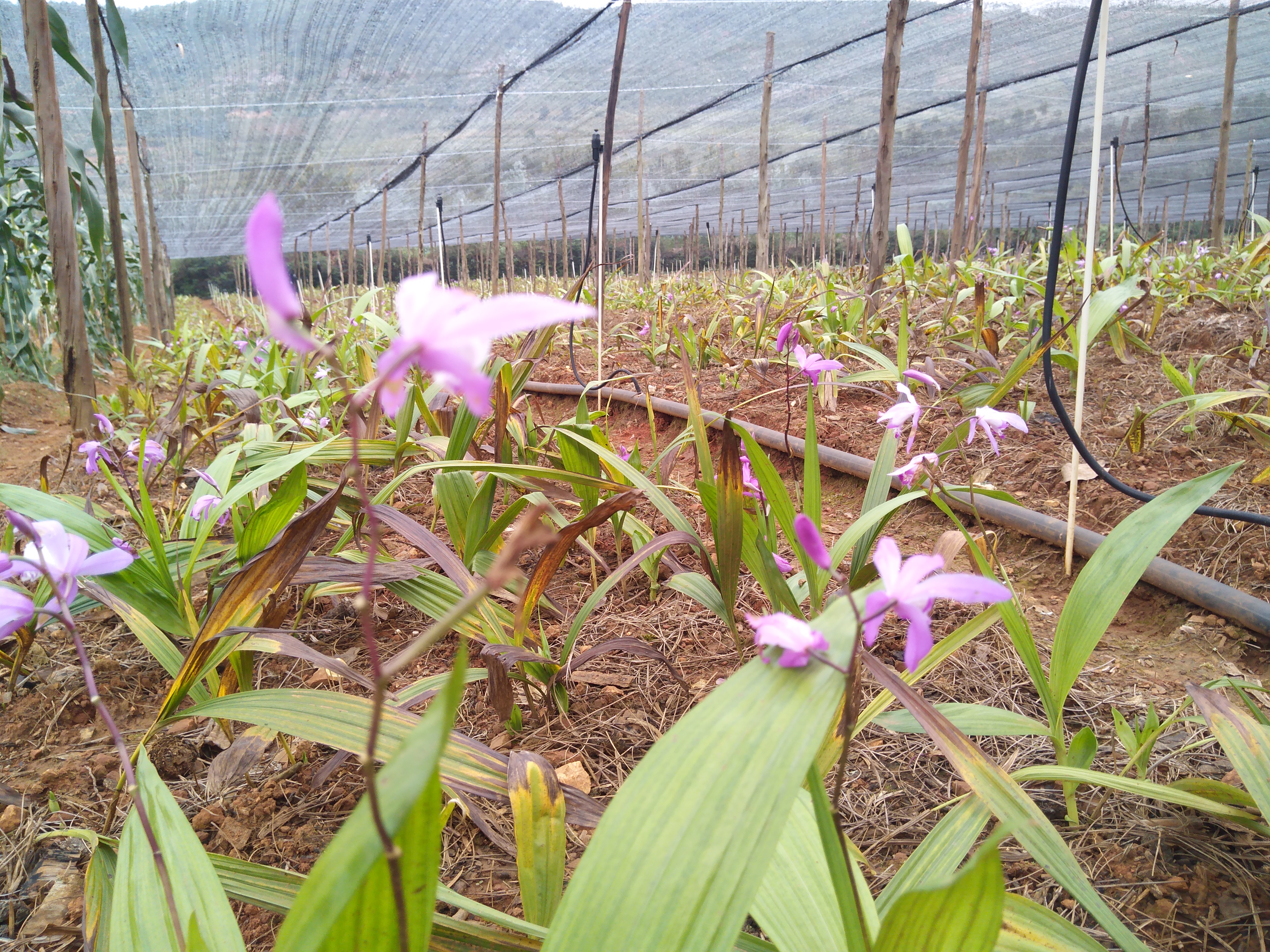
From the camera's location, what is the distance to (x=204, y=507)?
108 cm

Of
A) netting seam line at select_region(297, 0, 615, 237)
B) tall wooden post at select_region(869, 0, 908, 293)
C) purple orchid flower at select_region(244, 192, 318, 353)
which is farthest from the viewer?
netting seam line at select_region(297, 0, 615, 237)

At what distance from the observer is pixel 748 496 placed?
1176mm

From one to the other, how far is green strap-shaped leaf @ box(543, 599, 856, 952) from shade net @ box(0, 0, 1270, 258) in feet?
19.1

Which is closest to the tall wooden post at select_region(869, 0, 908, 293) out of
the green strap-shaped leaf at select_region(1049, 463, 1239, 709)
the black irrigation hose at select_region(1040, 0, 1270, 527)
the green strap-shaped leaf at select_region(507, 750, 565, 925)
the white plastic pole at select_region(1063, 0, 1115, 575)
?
the black irrigation hose at select_region(1040, 0, 1270, 527)

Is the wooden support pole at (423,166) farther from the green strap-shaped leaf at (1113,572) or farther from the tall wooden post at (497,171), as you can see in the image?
the green strap-shaped leaf at (1113,572)

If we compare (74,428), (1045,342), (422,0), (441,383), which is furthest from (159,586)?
(422,0)

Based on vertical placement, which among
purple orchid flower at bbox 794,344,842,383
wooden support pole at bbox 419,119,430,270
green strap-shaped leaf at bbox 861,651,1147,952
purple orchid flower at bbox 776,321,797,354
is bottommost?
green strap-shaped leaf at bbox 861,651,1147,952

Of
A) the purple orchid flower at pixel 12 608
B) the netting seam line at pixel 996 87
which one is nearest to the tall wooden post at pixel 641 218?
the netting seam line at pixel 996 87

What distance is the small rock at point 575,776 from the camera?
2.76ft

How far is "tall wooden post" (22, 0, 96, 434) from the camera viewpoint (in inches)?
80.3

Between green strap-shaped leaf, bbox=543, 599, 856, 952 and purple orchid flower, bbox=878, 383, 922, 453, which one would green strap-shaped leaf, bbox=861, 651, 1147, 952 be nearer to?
green strap-shaped leaf, bbox=543, 599, 856, 952

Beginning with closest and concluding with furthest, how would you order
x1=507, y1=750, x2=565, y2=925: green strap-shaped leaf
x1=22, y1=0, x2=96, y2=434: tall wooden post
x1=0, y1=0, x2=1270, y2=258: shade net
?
x1=507, y1=750, x2=565, y2=925: green strap-shaped leaf → x1=22, y1=0, x2=96, y2=434: tall wooden post → x1=0, y1=0, x2=1270, y2=258: shade net

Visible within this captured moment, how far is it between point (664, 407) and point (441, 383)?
2.09m

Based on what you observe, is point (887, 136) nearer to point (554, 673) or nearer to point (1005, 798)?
point (554, 673)
